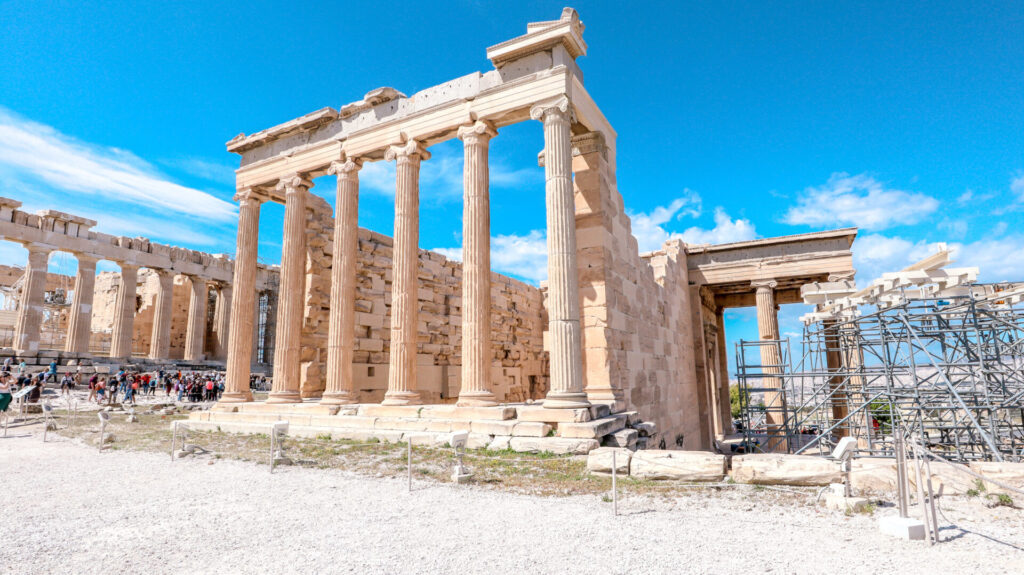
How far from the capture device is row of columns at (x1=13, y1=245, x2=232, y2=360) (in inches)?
1126

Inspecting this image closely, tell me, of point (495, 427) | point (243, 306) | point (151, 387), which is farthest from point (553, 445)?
point (151, 387)

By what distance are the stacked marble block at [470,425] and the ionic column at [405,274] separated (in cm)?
70

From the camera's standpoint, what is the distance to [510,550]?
→ 4754 mm

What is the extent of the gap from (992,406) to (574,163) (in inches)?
401

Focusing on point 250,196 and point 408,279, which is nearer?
point 408,279

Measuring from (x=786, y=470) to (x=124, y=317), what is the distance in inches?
1429

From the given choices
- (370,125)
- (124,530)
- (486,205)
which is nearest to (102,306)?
(370,125)

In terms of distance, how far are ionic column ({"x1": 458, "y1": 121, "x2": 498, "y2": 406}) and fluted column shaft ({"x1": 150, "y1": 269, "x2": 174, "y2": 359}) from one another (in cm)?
3016

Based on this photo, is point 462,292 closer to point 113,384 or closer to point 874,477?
point 874,477

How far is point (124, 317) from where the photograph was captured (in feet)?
105

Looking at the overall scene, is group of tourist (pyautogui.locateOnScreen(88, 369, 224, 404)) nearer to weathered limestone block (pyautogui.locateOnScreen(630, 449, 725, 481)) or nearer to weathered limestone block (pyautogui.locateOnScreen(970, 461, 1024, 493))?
weathered limestone block (pyautogui.locateOnScreen(630, 449, 725, 481))

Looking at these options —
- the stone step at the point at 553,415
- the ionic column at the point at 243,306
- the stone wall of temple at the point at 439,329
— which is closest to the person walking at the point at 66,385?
the ionic column at the point at 243,306

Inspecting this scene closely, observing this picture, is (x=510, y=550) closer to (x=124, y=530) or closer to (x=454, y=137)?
(x=124, y=530)

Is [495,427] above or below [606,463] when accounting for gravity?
above
